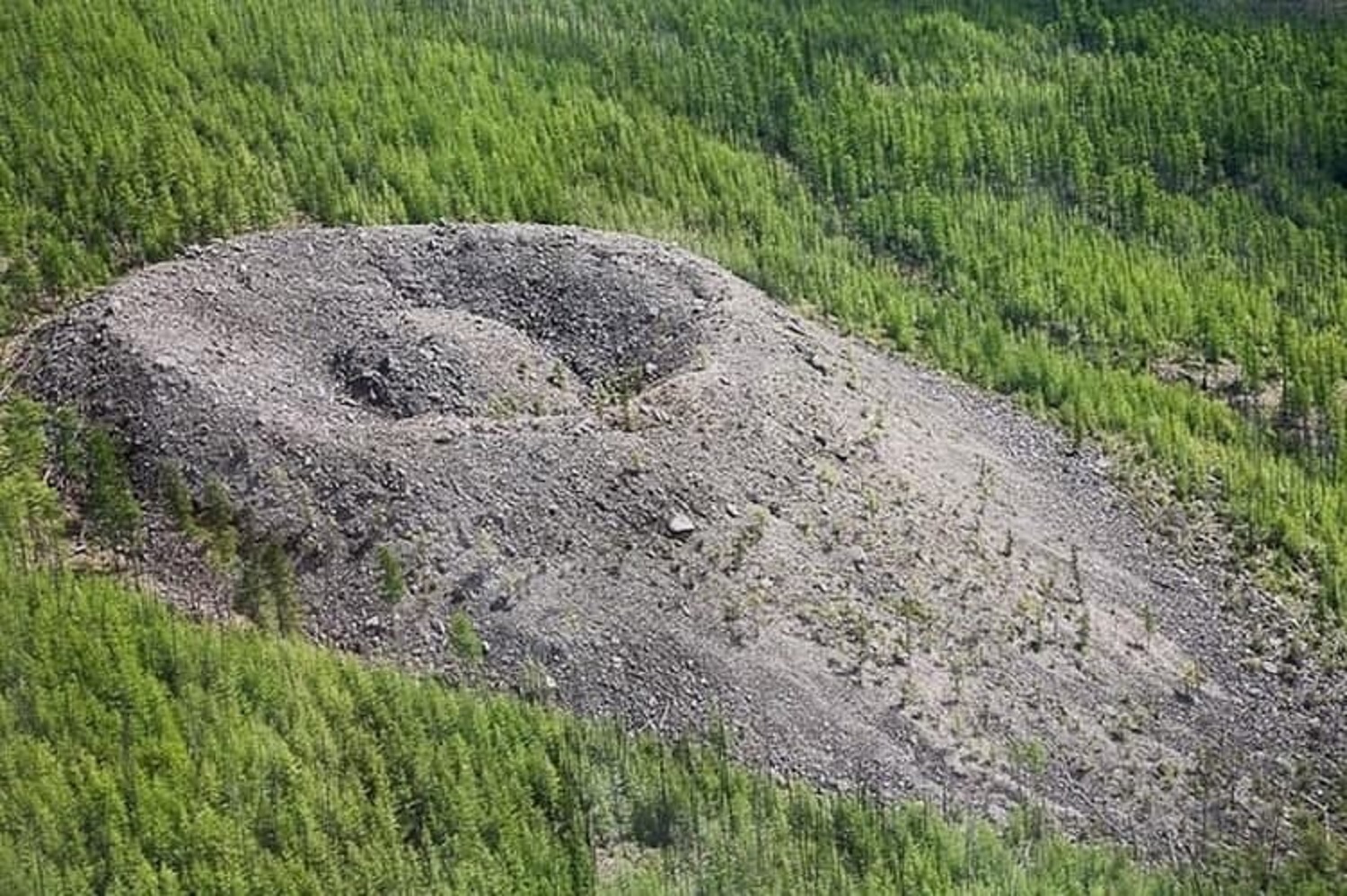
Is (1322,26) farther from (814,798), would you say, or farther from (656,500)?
(814,798)

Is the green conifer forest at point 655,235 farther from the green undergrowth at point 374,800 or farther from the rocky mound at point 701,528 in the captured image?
the rocky mound at point 701,528

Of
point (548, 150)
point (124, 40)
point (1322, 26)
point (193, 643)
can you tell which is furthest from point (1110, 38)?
point (193, 643)

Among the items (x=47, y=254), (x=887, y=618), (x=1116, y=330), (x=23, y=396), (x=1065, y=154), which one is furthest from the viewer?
(x=1065, y=154)

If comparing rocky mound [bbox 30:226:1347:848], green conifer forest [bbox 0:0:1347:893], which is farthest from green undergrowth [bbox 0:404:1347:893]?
A: rocky mound [bbox 30:226:1347:848]

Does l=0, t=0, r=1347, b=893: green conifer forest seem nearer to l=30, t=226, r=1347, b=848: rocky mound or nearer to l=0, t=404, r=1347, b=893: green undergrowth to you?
l=0, t=404, r=1347, b=893: green undergrowth

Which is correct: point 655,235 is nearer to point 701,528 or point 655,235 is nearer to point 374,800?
point 701,528
